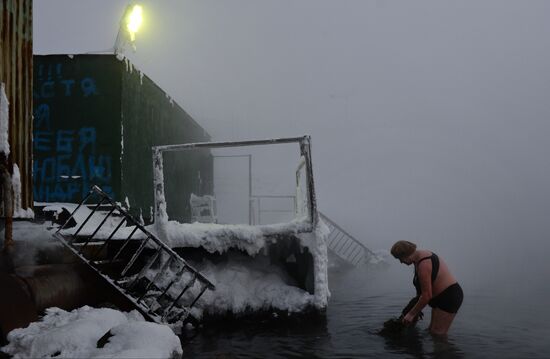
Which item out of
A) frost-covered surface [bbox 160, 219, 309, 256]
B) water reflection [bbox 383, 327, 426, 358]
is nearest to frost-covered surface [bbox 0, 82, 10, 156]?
frost-covered surface [bbox 160, 219, 309, 256]

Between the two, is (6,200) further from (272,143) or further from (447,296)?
(447,296)

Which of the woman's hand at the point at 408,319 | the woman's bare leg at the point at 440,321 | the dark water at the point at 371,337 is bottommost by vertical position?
the dark water at the point at 371,337

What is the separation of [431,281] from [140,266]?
450cm

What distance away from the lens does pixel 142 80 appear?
464 inches

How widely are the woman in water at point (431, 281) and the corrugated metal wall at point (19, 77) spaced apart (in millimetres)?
5416

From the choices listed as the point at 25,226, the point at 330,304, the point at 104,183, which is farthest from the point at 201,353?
the point at 104,183

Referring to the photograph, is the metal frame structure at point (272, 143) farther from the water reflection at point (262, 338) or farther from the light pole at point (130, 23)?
the light pole at point (130, 23)

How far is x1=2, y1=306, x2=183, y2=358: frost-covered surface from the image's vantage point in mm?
3658

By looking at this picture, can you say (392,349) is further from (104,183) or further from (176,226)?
(104,183)

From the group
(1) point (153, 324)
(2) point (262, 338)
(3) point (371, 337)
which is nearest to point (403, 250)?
(3) point (371, 337)

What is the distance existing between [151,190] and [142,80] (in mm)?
2881

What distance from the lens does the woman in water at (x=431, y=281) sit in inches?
236

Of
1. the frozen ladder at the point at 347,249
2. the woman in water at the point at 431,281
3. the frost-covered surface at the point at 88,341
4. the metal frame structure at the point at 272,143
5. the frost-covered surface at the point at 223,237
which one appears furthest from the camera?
the frozen ladder at the point at 347,249

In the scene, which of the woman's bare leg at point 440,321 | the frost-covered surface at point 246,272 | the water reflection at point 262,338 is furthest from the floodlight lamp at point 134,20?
the woman's bare leg at point 440,321
